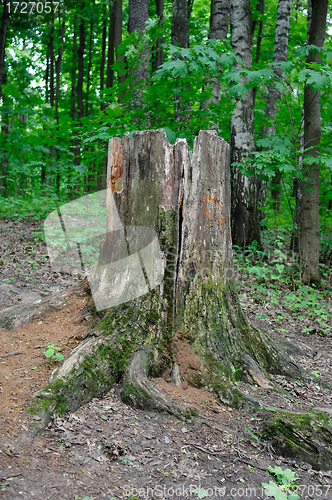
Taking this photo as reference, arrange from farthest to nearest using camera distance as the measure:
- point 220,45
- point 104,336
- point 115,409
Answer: point 220,45 < point 104,336 < point 115,409

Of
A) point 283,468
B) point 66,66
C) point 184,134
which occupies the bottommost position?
point 283,468

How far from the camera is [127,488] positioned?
6.36 feet

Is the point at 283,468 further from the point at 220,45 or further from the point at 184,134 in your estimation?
the point at 220,45

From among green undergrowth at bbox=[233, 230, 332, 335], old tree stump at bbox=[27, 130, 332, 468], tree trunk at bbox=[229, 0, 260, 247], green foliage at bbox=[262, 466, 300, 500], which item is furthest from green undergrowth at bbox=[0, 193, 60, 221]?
green foliage at bbox=[262, 466, 300, 500]

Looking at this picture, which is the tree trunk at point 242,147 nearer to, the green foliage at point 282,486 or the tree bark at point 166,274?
the tree bark at point 166,274

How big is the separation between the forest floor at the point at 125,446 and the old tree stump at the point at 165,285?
0.15 meters

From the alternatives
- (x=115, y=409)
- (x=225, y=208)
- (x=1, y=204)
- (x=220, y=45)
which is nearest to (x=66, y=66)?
(x=1, y=204)

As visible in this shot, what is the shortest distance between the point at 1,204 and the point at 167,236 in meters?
9.06

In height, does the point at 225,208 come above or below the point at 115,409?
above

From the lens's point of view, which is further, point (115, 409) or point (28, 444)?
point (115, 409)

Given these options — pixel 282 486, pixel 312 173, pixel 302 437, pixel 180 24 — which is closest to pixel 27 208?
pixel 180 24

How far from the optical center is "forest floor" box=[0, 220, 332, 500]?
191cm

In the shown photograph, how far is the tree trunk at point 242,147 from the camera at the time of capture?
7.38m

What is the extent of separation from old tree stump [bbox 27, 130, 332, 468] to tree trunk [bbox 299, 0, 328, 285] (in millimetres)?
3943
